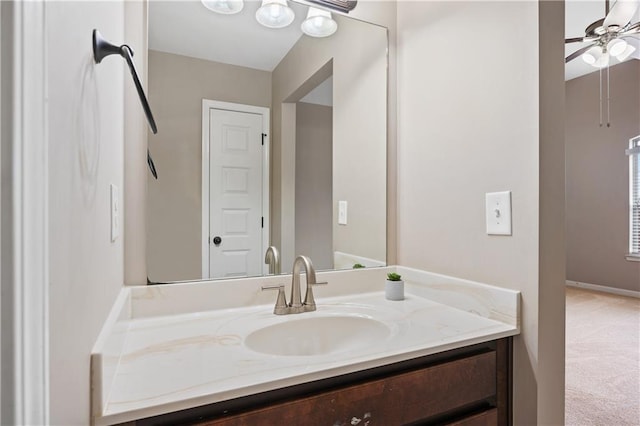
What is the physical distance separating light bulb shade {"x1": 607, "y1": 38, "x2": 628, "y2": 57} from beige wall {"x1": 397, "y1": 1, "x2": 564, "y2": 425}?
1957mm

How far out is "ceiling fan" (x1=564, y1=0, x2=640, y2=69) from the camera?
1.88 m

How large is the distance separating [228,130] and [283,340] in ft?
2.48

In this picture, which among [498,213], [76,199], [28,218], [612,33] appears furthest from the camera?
[612,33]

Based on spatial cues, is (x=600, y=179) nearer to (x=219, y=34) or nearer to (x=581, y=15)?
(x=581, y=15)

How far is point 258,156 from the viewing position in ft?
4.36

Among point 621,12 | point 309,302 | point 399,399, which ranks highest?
point 621,12

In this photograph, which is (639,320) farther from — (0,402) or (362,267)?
(0,402)

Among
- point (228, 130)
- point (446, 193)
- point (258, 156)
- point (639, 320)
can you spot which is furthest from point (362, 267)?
point (639, 320)

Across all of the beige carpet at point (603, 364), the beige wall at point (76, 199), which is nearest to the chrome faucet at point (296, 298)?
the beige wall at point (76, 199)

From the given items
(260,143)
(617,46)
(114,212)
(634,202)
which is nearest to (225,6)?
(260,143)

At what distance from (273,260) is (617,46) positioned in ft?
9.49

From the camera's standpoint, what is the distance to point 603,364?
2.40 metres

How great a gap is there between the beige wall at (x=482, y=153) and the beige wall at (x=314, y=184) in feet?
1.04

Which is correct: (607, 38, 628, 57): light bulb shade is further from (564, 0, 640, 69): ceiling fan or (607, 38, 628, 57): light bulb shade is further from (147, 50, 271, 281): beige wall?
(147, 50, 271, 281): beige wall
